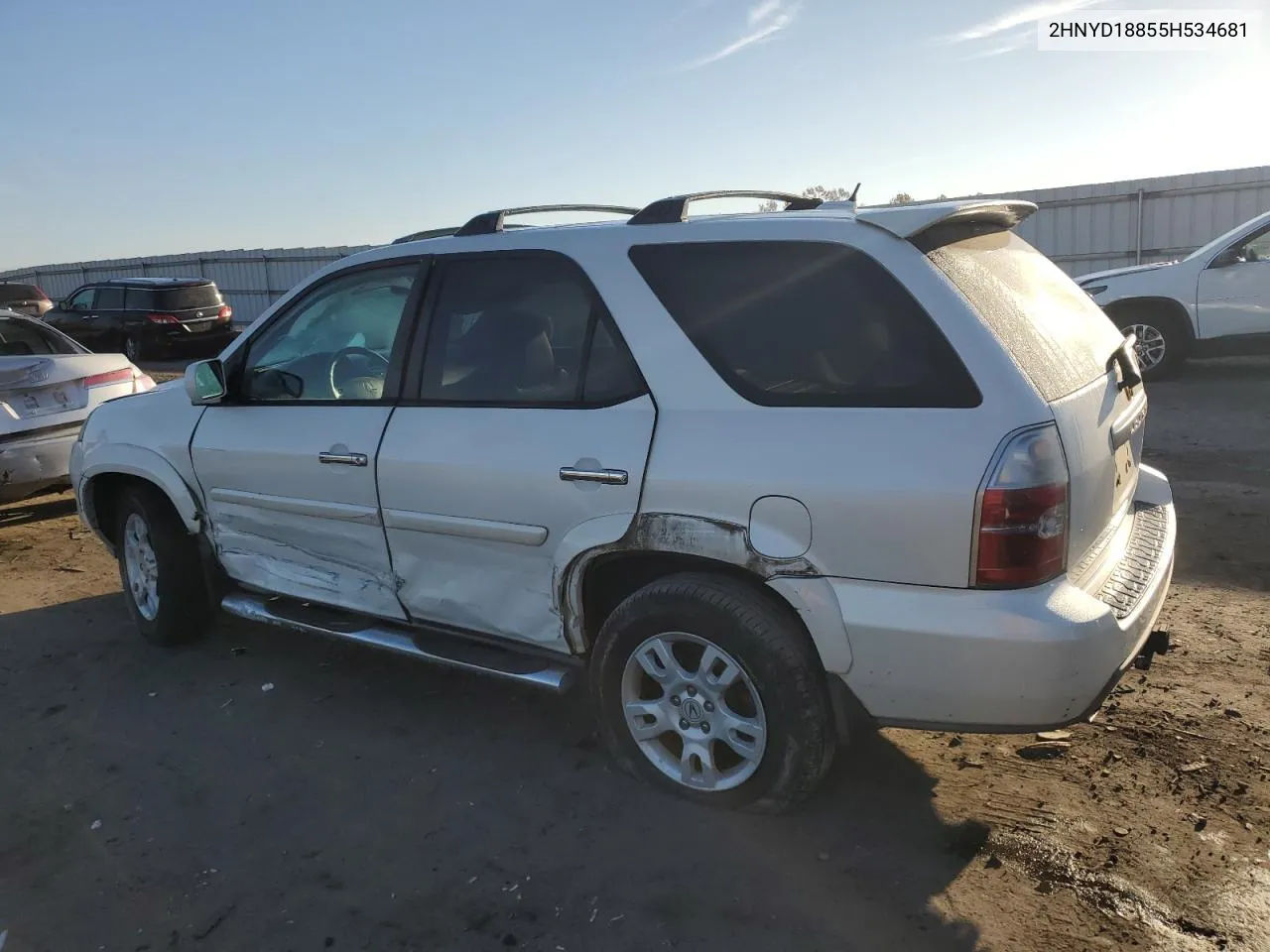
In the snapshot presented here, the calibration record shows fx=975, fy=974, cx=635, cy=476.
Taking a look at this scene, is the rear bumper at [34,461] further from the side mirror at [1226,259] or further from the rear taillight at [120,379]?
the side mirror at [1226,259]

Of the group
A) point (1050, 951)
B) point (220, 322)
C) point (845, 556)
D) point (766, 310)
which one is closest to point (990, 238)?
point (766, 310)

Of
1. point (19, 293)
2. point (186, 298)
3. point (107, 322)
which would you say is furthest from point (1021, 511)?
point (19, 293)

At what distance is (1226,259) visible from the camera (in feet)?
33.2

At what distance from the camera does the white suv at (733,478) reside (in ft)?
8.42

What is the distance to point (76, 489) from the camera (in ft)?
16.3

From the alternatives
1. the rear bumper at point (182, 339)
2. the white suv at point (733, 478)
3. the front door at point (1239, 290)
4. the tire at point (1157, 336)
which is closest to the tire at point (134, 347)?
the rear bumper at point (182, 339)

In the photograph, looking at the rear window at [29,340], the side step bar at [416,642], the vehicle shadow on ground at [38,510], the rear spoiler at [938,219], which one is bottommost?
the vehicle shadow on ground at [38,510]

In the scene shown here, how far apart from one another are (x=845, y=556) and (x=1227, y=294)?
954 cm

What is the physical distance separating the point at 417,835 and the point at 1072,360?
2503 mm

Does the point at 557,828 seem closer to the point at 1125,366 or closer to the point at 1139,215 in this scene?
the point at 1125,366

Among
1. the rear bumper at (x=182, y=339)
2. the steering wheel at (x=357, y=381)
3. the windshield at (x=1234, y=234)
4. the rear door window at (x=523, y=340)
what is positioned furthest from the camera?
the rear bumper at (x=182, y=339)

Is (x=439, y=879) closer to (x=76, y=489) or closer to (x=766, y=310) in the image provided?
(x=766, y=310)

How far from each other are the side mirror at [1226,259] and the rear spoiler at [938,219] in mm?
8577

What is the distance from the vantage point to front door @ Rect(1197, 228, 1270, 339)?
32.7ft
